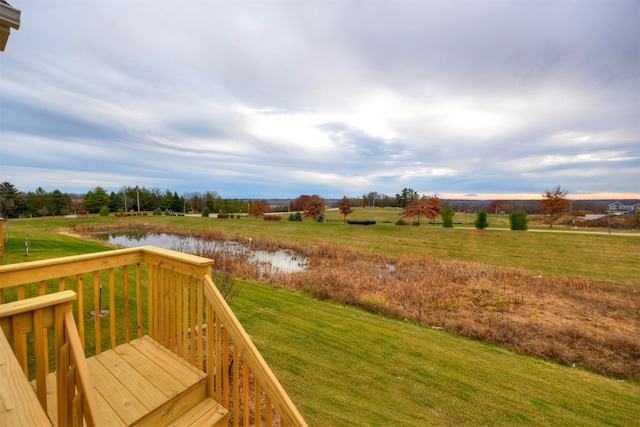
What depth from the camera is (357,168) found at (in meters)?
33.2

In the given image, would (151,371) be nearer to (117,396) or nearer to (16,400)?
(117,396)

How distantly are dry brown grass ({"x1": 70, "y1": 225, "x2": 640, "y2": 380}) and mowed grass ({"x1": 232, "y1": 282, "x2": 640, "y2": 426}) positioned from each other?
67cm

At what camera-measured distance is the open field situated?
9.95ft

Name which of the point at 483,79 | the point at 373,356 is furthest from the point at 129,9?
the point at 483,79

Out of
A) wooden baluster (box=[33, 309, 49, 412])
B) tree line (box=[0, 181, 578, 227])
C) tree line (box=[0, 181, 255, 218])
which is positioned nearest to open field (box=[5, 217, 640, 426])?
wooden baluster (box=[33, 309, 49, 412])

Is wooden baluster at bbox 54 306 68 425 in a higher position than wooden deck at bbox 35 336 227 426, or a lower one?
higher

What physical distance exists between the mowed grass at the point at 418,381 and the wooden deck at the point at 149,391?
120 cm

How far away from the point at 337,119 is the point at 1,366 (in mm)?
18970

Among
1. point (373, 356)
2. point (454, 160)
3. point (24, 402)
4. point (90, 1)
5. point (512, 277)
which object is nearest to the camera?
point (24, 402)

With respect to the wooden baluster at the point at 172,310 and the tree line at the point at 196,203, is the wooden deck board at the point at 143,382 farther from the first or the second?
the tree line at the point at 196,203

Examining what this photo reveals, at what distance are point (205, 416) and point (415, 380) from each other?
110 inches

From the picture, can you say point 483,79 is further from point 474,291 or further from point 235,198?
point 235,198

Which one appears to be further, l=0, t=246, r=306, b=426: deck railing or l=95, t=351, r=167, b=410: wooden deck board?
l=95, t=351, r=167, b=410: wooden deck board

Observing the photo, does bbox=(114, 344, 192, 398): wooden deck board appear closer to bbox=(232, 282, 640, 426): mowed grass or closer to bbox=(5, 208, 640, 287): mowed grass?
bbox=(232, 282, 640, 426): mowed grass
